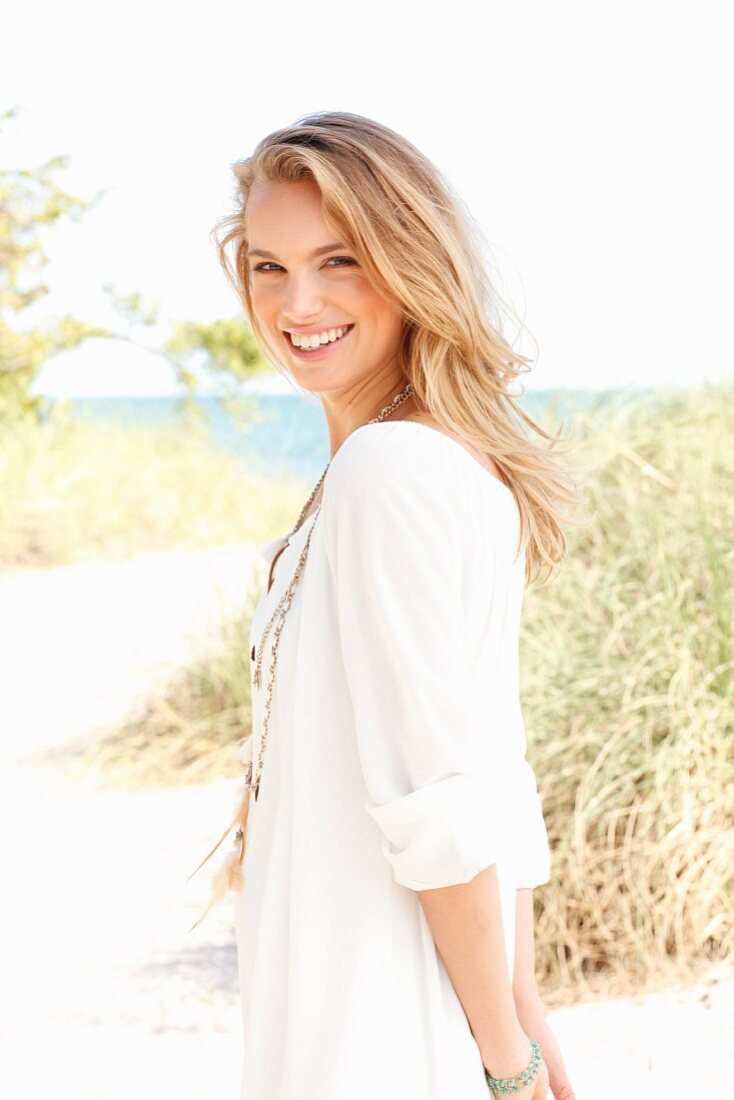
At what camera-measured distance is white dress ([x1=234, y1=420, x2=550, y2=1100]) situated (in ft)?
3.57

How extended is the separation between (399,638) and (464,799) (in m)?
0.16

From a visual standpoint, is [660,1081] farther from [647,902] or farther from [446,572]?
[446,572]

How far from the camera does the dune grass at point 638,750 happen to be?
3.26 meters

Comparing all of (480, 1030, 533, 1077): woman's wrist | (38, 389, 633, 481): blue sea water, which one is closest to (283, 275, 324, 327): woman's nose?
(480, 1030, 533, 1077): woman's wrist

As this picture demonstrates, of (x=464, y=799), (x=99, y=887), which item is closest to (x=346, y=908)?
(x=464, y=799)

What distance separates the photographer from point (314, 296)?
1291 mm

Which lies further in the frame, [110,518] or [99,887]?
[110,518]

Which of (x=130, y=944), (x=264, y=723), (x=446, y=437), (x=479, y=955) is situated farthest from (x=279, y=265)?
(x=130, y=944)

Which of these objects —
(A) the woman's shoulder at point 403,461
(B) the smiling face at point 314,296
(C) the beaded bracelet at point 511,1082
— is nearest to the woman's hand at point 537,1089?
(C) the beaded bracelet at point 511,1082

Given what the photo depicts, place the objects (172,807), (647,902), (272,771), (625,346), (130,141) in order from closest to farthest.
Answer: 1. (272,771)
2. (647,902)
3. (172,807)
4. (625,346)
5. (130,141)

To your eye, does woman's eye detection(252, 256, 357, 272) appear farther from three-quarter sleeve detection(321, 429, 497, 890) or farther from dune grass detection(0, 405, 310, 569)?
dune grass detection(0, 405, 310, 569)

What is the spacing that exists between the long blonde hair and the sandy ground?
185 centimetres

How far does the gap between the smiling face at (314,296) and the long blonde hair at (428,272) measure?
0.8 inches

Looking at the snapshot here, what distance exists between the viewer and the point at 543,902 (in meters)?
3.35
